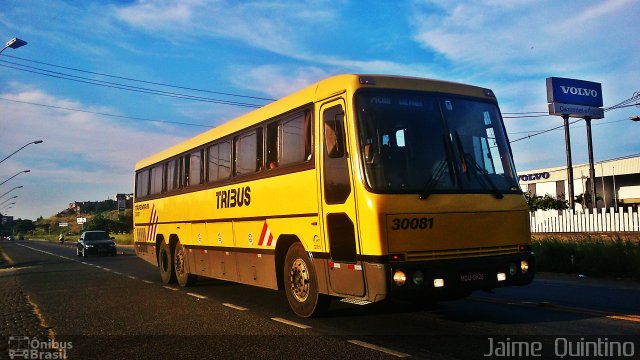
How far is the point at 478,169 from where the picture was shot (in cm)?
743

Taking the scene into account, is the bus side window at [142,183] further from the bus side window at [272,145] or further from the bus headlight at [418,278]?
the bus headlight at [418,278]

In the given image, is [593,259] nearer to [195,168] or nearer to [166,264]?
[195,168]

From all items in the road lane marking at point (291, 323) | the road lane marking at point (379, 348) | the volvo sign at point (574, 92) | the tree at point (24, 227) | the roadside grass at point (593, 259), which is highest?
the volvo sign at point (574, 92)

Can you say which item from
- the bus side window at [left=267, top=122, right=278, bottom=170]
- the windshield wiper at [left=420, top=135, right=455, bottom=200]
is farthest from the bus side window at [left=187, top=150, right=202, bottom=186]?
the windshield wiper at [left=420, top=135, right=455, bottom=200]

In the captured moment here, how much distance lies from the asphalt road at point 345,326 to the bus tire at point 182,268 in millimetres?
1445

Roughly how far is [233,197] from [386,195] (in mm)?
4642

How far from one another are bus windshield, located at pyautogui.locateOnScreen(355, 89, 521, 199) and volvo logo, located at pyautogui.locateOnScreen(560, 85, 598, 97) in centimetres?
3638

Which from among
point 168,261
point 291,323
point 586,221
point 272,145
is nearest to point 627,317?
point 291,323

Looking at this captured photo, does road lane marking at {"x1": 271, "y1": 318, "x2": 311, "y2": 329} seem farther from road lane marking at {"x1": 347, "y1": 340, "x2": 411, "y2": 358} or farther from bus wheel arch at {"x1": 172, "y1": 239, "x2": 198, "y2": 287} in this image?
bus wheel arch at {"x1": 172, "y1": 239, "x2": 198, "y2": 287}

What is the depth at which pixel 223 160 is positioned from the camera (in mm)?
11336

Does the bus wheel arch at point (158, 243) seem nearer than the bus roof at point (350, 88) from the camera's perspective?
No

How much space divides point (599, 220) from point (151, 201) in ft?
73.8

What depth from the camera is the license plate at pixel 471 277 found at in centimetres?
691

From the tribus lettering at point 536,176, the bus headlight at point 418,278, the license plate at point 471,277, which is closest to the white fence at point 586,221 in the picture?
the license plate at point 471,277
